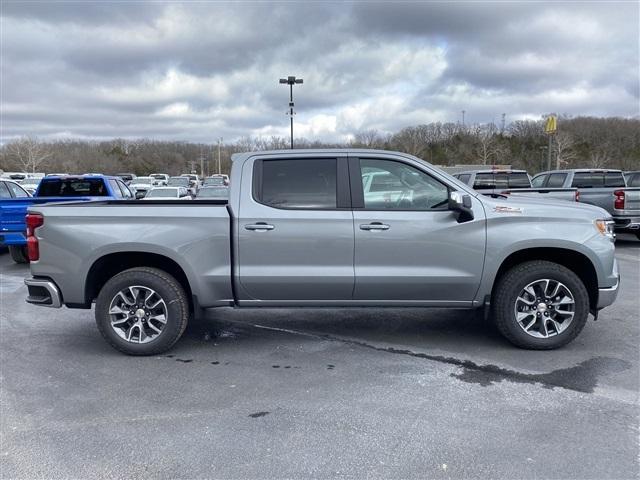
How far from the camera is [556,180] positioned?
14727 mm

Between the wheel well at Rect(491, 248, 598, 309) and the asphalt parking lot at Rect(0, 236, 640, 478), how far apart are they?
0.63m

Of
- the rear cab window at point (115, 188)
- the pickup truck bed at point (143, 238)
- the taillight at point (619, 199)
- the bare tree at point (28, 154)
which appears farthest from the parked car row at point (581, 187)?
the bare tree at point (28, 154)

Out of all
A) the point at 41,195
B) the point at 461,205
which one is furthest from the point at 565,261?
the point at 41,195

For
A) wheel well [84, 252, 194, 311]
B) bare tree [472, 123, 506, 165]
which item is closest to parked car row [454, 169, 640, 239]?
wheel well [84, 252, 194, 311]

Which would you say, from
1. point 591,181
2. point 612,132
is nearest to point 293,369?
point 591,181

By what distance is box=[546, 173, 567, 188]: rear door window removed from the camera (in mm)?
14406

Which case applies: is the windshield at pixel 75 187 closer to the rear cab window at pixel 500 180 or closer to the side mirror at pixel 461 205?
the side mirror at pixel 461 205

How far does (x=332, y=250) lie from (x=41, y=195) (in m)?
9.58

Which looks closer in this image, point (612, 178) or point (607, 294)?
point (607, 294)

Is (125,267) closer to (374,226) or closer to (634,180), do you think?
(374,226)

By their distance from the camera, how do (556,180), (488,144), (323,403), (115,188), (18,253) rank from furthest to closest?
(488,144) < (556,180) < (115,188) < (18,253) < (323,403)

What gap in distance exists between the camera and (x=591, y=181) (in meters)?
14.0

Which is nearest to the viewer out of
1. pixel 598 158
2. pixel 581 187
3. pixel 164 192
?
pixel 581 187

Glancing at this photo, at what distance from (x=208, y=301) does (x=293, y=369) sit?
105 cm
